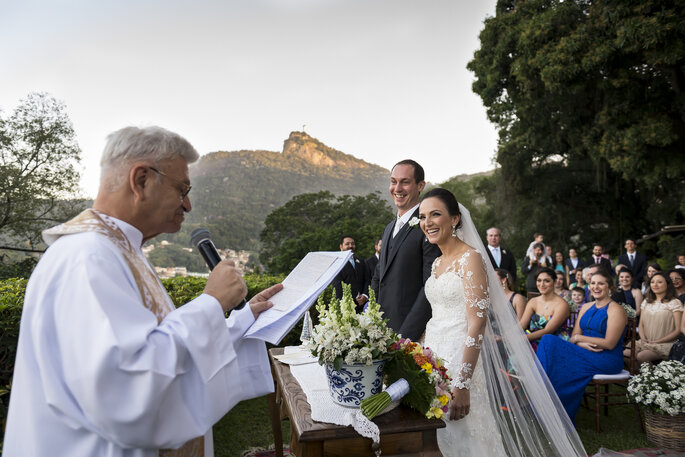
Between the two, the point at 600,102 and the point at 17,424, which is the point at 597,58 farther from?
the point at 17,424

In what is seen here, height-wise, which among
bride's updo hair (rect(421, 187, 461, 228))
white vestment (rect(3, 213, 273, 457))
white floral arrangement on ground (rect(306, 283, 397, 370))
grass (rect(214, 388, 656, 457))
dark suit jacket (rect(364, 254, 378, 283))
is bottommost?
grass (rect(214, 388, 656, 457))

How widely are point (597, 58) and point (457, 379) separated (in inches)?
507

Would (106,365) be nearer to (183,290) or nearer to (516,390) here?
(516,390)

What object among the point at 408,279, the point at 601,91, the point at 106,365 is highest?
the point at 601,91

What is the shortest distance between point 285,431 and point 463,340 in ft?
9.14

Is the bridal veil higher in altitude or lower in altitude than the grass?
higher

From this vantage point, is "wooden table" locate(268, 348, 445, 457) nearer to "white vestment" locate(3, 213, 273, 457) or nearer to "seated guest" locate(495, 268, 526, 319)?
"white vestment" locate(3, 213, 273, 457)

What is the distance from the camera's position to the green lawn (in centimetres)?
463

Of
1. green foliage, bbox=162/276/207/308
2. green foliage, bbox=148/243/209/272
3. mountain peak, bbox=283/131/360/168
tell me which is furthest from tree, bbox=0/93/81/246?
mountain peak, bbox=283/131/360/168

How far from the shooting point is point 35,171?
50.2 feet

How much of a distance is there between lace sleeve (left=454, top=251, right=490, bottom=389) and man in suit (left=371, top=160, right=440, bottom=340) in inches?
16.8

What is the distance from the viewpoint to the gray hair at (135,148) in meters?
1.41

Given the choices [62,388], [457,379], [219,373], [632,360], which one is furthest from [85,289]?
[632,360]

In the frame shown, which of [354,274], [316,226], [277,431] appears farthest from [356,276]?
[316,226]
